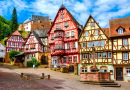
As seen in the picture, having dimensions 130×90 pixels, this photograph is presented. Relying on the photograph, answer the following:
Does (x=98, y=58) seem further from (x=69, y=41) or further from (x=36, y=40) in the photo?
(x=36, y=40)

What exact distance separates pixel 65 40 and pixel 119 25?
13.6 m

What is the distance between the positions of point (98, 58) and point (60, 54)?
401 inches

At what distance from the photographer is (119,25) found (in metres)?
34.8

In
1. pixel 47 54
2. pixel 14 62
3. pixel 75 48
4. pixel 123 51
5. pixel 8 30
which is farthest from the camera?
pixel 8 30

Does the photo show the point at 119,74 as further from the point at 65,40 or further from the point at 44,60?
the point at 44,60

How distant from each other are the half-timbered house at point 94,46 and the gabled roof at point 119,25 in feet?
5.44

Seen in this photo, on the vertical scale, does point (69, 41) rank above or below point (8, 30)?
below

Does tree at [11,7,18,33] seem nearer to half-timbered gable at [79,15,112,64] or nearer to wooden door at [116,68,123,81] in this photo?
half-timbered gable at [79,15,112,64]

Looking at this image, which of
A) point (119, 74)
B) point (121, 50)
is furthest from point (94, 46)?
point (119, 74)

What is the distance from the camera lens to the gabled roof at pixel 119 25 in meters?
33.4

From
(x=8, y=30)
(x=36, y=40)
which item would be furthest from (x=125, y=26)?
(x=8, y=30)

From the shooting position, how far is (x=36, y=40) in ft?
162

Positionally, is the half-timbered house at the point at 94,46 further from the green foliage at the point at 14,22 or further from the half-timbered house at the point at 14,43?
the green foliage at the point at 14,22

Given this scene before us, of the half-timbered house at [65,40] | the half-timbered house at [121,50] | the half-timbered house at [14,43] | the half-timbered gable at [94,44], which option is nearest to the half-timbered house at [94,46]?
the half-timbered gable at [94,44]
